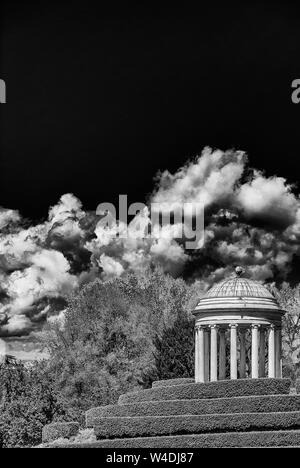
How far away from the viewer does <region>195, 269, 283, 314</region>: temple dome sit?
82750 millimetres

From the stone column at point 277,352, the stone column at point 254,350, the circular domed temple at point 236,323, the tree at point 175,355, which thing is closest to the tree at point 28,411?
the tree at point 175,355

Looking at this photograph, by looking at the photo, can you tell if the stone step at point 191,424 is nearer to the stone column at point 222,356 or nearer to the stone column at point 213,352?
the stone column at point 213,352

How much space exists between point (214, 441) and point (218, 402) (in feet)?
12.1

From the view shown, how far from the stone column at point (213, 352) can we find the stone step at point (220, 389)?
3652mm

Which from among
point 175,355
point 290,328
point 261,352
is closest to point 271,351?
point 261,352

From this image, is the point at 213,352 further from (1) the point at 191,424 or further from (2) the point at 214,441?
(2) the point at 214,441

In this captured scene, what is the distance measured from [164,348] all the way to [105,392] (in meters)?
7.64

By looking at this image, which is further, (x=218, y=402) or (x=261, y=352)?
(x=261, y=352)

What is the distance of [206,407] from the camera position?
77312mm

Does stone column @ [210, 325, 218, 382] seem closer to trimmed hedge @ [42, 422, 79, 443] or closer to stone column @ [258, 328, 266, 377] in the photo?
stone column @ [258, 328, 266, 377]

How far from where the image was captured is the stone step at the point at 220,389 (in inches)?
3103

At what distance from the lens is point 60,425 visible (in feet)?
270

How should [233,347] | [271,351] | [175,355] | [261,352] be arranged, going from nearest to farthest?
[233,347], [271,351], [261,352], [175,355]
